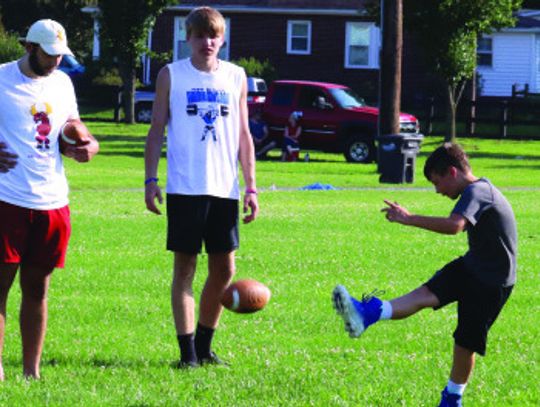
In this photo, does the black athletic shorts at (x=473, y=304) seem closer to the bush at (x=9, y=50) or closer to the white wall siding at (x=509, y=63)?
the bush at (x=9, y=50)

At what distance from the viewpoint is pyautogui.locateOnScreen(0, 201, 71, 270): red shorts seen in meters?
7.43

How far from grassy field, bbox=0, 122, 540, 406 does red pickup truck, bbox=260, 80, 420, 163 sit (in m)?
16.0

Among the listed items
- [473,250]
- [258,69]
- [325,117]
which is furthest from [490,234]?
[258,69]

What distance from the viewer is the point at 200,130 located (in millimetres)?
8133

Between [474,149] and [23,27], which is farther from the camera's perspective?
[23,27]

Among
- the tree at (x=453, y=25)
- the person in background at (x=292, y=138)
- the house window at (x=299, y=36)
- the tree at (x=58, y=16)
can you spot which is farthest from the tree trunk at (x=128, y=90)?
the tree at (x=58, y=16)

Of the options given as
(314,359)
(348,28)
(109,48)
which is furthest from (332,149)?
(314,359)

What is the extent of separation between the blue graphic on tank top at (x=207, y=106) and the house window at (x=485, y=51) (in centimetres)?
5108

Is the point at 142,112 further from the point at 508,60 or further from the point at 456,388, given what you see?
the point at 456,388

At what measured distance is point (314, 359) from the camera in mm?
8578

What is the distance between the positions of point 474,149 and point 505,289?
113ft

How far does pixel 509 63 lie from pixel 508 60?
0.46 feet

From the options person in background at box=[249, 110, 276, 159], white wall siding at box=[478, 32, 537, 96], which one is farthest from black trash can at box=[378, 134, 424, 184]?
white wall siding at box=[478, 32, 537, 96]

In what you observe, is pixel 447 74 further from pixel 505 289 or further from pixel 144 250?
pixel 505 289
